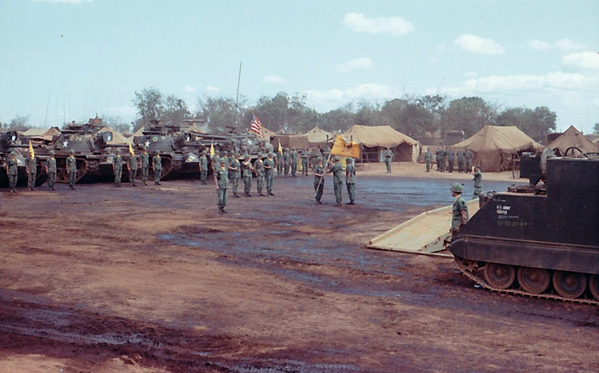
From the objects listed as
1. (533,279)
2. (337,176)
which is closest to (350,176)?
A: (337,176)

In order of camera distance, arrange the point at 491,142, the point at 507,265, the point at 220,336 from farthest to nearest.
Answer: the point at 491,142 → the point at 507,265 → the point at 220,336

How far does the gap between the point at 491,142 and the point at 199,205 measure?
86.0 feet

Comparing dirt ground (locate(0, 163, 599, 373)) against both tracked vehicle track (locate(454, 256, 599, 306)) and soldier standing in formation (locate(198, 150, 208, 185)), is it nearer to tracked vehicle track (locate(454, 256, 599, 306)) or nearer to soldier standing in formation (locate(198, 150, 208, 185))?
tracked vehicle track (locate(454, 256, 599, 306))

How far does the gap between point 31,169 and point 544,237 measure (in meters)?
21.3

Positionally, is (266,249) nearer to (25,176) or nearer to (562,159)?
(562,159)

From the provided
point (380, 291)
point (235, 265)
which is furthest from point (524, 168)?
point (235, 265)

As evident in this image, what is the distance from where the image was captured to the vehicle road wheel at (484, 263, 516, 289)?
9508 mm

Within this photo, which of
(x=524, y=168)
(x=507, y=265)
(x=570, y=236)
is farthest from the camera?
(x=524, y=168)

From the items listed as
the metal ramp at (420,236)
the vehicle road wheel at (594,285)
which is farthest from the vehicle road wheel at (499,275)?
the metal ramp at (420,236)

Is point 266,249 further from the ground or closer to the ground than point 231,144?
closer to the ground

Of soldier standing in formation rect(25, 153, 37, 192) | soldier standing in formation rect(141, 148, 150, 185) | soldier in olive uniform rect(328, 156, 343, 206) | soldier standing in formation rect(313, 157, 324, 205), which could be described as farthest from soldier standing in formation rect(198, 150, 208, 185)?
soldier in olive uniform rect(328, 156, 343, 206)

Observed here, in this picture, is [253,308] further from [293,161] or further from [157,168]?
[293,161]

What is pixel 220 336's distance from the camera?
23.6ft

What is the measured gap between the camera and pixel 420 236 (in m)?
13.7
